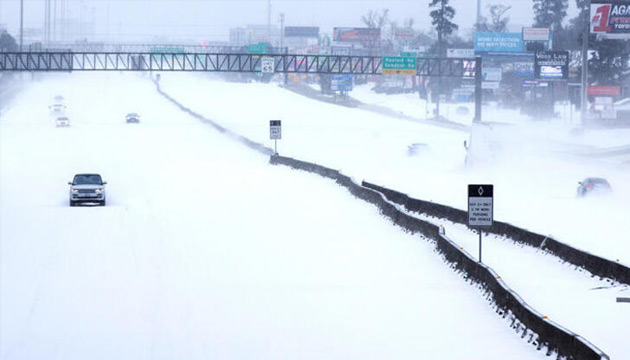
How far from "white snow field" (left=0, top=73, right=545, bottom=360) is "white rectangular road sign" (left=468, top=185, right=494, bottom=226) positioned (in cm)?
160

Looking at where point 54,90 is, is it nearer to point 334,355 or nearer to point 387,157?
point 387,157

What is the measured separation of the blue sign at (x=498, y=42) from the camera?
433ft

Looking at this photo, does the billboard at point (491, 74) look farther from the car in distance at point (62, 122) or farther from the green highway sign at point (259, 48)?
the car in distance at point (62, 122)

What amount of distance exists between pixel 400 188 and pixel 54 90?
370 feet

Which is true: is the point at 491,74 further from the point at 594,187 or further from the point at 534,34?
the point at 594,187

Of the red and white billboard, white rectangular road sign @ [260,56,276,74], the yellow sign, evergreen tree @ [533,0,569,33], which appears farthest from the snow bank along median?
evergreen tree @ [533,0,569,33]

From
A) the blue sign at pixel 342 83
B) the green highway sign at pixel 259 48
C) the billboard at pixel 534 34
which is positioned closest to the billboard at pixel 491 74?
the billboard at pixel 534 34

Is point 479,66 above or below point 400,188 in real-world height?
above

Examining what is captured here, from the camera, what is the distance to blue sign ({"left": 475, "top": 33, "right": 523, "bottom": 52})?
132 meters

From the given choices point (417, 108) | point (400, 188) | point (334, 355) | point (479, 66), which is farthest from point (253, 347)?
point (417, 108)

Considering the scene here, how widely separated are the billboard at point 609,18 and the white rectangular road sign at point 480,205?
60.5 meters

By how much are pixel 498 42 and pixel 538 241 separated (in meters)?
103

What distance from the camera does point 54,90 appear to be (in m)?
164

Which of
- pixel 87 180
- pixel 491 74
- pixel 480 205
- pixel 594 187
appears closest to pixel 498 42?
pixel 491 74
